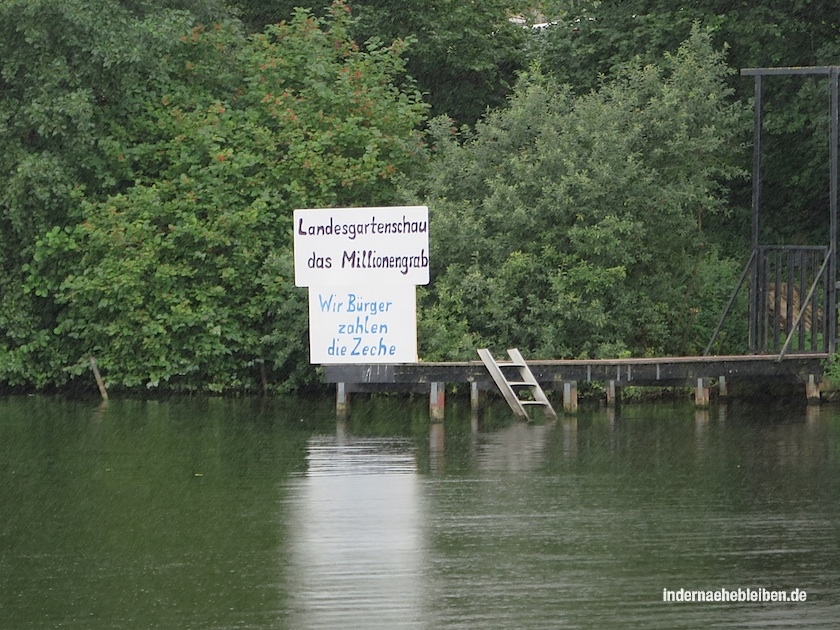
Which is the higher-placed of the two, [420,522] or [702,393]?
[702,393]

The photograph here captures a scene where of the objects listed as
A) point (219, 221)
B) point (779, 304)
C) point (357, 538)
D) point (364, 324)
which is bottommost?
point (357, 538)

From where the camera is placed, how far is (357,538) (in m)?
12.2

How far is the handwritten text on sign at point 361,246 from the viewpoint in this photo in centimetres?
2005

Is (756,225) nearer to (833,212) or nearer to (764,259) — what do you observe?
(764,259)

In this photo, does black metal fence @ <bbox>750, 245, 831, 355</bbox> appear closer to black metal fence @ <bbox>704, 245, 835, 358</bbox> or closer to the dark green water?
black metal fence @ <bbox>704, 245, 835, 358</bbox>

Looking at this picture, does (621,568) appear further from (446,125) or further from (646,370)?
(446,125)

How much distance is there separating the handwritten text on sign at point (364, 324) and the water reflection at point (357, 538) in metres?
2.85

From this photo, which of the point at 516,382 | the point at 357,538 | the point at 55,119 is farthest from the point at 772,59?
the point at 357,538

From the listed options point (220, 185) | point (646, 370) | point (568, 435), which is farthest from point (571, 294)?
point (220, 185)

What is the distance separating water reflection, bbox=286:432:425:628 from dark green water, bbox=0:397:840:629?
0.03m

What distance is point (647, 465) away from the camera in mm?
15656

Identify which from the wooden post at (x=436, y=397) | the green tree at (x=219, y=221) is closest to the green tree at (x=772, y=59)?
the green tree at (x=219, y=221)

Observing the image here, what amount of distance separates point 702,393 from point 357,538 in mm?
9924

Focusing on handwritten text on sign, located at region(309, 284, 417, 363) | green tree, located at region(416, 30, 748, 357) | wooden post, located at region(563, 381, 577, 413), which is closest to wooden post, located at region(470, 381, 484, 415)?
handwritten text on sign, located at region(309, 284, 417, 363)
